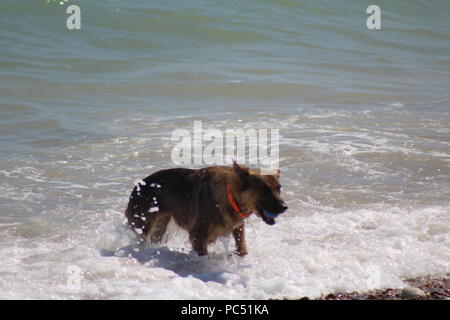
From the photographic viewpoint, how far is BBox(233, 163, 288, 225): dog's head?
653 centimetres

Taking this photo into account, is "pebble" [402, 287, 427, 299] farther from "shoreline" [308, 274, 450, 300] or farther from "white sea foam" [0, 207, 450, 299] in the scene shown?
"white sea foam" [0, 207, 450, 299]

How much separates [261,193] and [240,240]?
73 cm

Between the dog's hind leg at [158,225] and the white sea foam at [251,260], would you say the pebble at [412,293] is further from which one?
the dog's hind leg at [158,225]

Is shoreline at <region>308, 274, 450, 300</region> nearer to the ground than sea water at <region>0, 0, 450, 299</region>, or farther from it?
nearer to the ground

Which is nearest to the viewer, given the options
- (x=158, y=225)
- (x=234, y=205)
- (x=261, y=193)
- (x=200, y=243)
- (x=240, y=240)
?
(x=261, y=193)

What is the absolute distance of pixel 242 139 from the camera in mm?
12383

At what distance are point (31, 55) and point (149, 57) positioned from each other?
331 cm

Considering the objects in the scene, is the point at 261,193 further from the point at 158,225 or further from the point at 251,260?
the point at 158,225

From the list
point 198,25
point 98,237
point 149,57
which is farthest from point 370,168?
point 198,25

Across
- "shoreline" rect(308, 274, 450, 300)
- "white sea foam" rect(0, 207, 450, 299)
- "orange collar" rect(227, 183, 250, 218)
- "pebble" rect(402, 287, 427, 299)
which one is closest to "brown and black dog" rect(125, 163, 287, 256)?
"orange collar" rect(227, 183, 250, 218)

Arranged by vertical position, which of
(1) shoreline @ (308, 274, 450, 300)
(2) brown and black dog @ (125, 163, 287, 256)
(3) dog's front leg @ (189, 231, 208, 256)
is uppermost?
(2) brown and black dog @ (125, 163, 287, 256)

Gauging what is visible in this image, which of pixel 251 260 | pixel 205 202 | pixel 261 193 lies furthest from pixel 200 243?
pixel 261 193

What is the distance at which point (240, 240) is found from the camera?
7.12m

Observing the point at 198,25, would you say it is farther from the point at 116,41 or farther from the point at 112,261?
the point at 112,261
